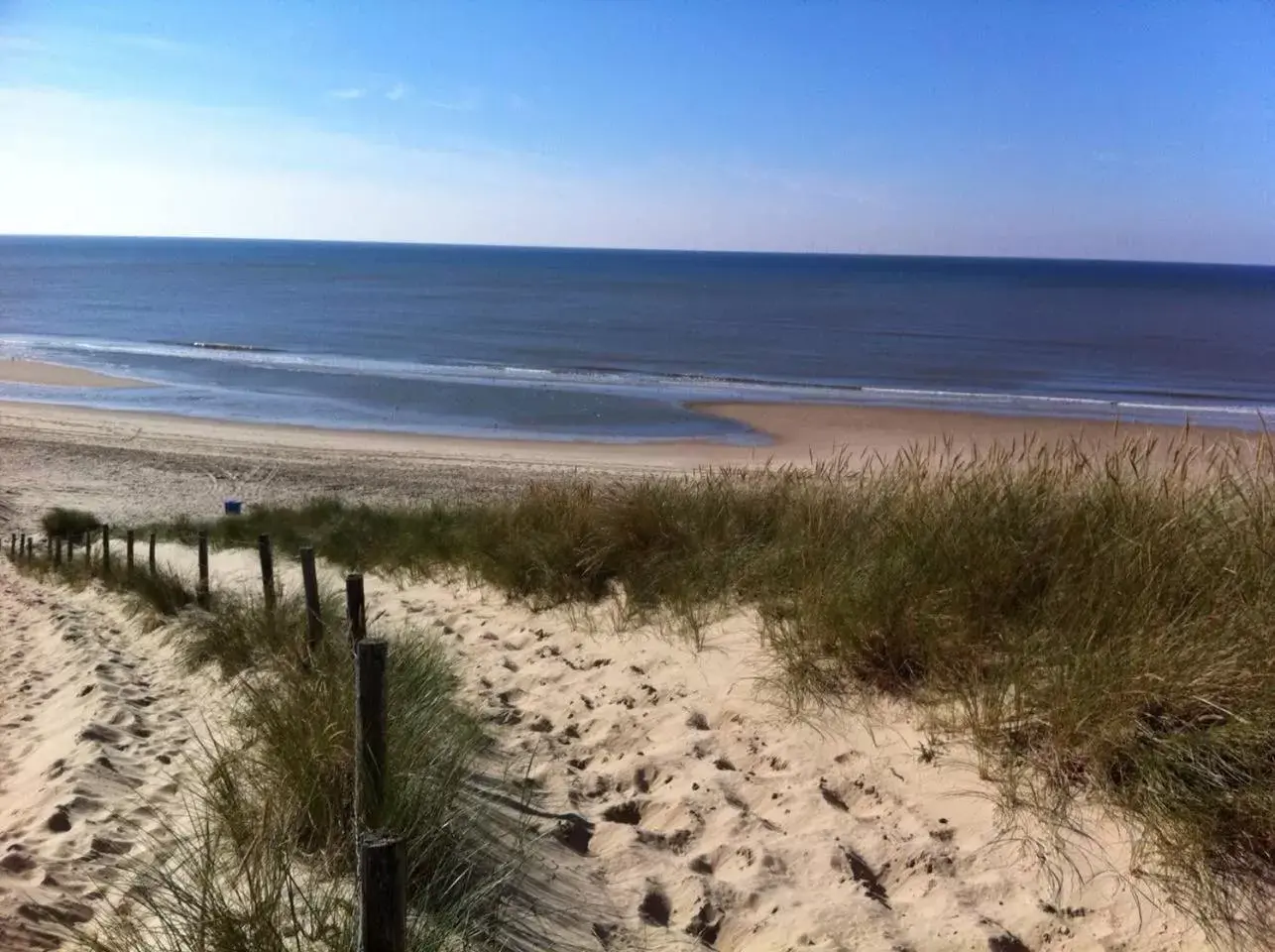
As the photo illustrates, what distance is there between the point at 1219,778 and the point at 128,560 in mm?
10588

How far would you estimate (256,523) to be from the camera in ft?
44.5

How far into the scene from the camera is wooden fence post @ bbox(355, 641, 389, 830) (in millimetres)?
2932

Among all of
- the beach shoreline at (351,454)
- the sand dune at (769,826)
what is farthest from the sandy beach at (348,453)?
the sand dune at (769,826)

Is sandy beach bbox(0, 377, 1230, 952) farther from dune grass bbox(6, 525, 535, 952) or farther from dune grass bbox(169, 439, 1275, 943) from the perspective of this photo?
dune grass bbox(6, 525, 535, 952)

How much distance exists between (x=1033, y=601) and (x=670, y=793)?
6.90ft

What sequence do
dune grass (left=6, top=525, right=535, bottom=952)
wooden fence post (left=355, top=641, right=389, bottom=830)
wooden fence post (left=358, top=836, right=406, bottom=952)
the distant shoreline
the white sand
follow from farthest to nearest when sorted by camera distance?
the white sand, the distant shoreline, wooden fence post (left=355, top=641, right=389, bottom=830), dune grass (left=6, top=525, right=535, bottom=952), wooden fence post (left=358, top=836, right=406, bottom=952)

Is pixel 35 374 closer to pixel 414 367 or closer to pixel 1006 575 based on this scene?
A: pixel 414 367

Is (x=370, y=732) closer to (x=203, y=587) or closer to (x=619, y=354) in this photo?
(x=203, y=587)

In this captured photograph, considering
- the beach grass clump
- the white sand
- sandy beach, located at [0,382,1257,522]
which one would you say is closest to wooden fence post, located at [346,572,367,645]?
sandy beach, located at [0,382,1257,522]

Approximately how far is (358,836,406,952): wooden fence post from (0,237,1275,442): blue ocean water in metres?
22.5

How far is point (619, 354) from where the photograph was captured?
41.7m

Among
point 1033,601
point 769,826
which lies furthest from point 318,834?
point 1033,601

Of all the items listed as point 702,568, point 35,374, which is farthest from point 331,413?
point 702,568

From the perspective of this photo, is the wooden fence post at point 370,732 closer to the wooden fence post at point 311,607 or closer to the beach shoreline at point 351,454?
the wooden fence post at point 311,607
